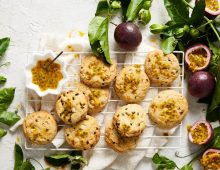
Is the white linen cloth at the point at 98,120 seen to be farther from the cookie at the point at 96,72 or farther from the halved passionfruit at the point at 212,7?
the halved passionfruit at the point at 212,7

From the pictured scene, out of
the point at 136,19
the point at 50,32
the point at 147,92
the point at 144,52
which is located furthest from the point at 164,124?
the point at 50,32

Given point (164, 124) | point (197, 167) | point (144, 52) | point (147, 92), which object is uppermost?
point (144, 52)

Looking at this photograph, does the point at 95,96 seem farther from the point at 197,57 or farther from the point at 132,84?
the point at 197,57

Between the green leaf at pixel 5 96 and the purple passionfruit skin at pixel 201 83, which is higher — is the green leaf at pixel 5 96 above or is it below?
below

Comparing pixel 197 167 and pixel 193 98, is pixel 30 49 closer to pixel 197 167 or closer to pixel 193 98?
pixel 193 98

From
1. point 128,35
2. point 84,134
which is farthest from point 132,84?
point 84,134

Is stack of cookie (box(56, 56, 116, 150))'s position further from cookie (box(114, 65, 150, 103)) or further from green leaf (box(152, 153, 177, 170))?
green leaf (box(152, 153, 177, 170))

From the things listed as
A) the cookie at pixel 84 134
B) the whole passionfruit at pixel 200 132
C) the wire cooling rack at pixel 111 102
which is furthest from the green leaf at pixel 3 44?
the whole passionfruit at pixel 200 132
